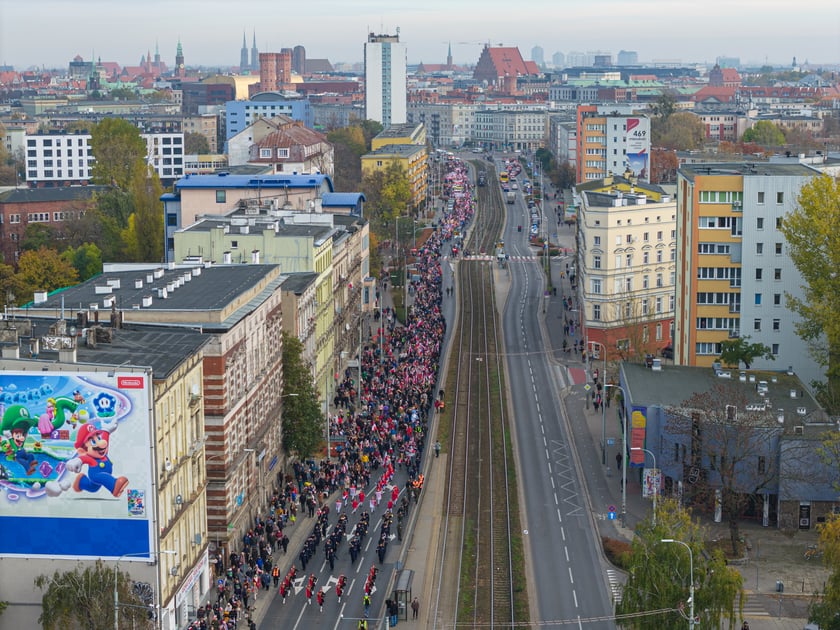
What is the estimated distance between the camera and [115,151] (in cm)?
16250

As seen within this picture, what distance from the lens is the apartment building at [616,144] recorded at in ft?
634

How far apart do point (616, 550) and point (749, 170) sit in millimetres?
34005

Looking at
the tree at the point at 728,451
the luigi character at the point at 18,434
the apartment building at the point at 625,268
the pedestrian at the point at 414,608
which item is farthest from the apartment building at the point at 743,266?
the luigi character at the point at 18,434

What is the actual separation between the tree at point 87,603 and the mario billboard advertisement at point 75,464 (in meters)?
3.21

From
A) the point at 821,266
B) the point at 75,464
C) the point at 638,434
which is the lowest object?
the point at 638,434

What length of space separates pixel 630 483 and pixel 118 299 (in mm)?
26022

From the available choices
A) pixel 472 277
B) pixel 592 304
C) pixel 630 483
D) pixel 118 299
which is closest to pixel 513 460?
pixel 630 483

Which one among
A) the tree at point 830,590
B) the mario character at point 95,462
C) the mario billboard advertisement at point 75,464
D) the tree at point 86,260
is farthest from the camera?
the tree at point 86,260

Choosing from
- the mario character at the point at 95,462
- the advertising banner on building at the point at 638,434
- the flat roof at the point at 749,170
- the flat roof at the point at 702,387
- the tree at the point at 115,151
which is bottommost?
the advertising banner on building at the point at 638,434

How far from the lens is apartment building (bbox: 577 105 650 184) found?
193 meters

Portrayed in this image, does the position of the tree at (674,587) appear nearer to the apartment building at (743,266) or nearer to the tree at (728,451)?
the tree at (728,451)

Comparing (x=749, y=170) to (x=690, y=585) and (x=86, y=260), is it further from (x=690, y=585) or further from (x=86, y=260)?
(x=86, y=260)

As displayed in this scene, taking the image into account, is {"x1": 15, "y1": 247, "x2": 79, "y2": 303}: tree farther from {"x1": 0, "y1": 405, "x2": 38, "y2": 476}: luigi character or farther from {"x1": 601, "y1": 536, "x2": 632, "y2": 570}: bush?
{"x1": 0, "y1": 405, "x2": 38, "y2": 476}: luigi character

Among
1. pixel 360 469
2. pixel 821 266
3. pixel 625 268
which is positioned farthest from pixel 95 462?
pixel 625 268
